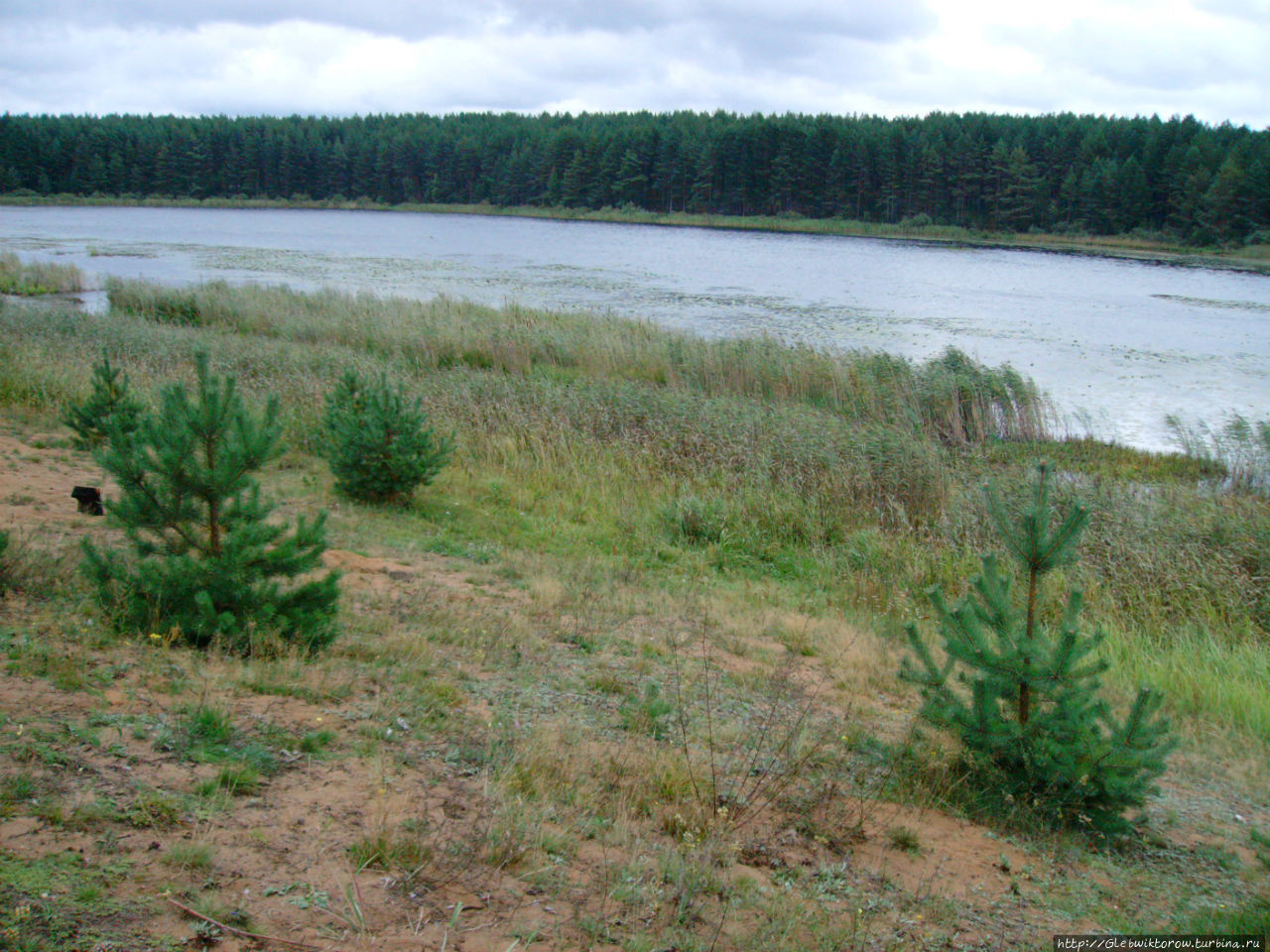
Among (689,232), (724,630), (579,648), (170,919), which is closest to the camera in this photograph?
(170,919)

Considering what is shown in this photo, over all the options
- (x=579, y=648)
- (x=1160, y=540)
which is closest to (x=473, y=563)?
(x=579, y=648)

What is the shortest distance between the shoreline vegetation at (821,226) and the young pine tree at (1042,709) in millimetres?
55507

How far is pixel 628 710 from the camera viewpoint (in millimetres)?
5656

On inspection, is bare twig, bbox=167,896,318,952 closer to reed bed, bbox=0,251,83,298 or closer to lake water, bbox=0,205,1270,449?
lake water, bbox=0,205,1270,449

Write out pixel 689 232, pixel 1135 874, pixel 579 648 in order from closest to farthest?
pixel 1135 874 → pixel 579 648 → pixel 689 232

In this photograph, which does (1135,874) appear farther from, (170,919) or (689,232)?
(689,232)

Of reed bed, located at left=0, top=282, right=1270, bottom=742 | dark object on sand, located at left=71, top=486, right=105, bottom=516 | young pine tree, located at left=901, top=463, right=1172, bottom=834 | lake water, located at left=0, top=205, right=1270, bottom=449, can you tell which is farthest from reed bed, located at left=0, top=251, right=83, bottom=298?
young pine tree, located at left=901, top=463, right=1172, bottom=834

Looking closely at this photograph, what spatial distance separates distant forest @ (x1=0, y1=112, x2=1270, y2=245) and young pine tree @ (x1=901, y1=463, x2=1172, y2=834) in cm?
6729

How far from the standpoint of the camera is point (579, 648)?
6.91 m

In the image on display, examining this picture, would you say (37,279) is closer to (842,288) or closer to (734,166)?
(842,288)

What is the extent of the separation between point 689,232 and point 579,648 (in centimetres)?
7155

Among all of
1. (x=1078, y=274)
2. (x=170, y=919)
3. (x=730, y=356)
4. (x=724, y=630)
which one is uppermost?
(x=1078, y=274)

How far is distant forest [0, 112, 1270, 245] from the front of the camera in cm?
7038

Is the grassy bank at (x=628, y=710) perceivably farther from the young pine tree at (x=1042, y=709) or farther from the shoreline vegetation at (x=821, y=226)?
the shoreline vegetation at (x=821, y=226)
